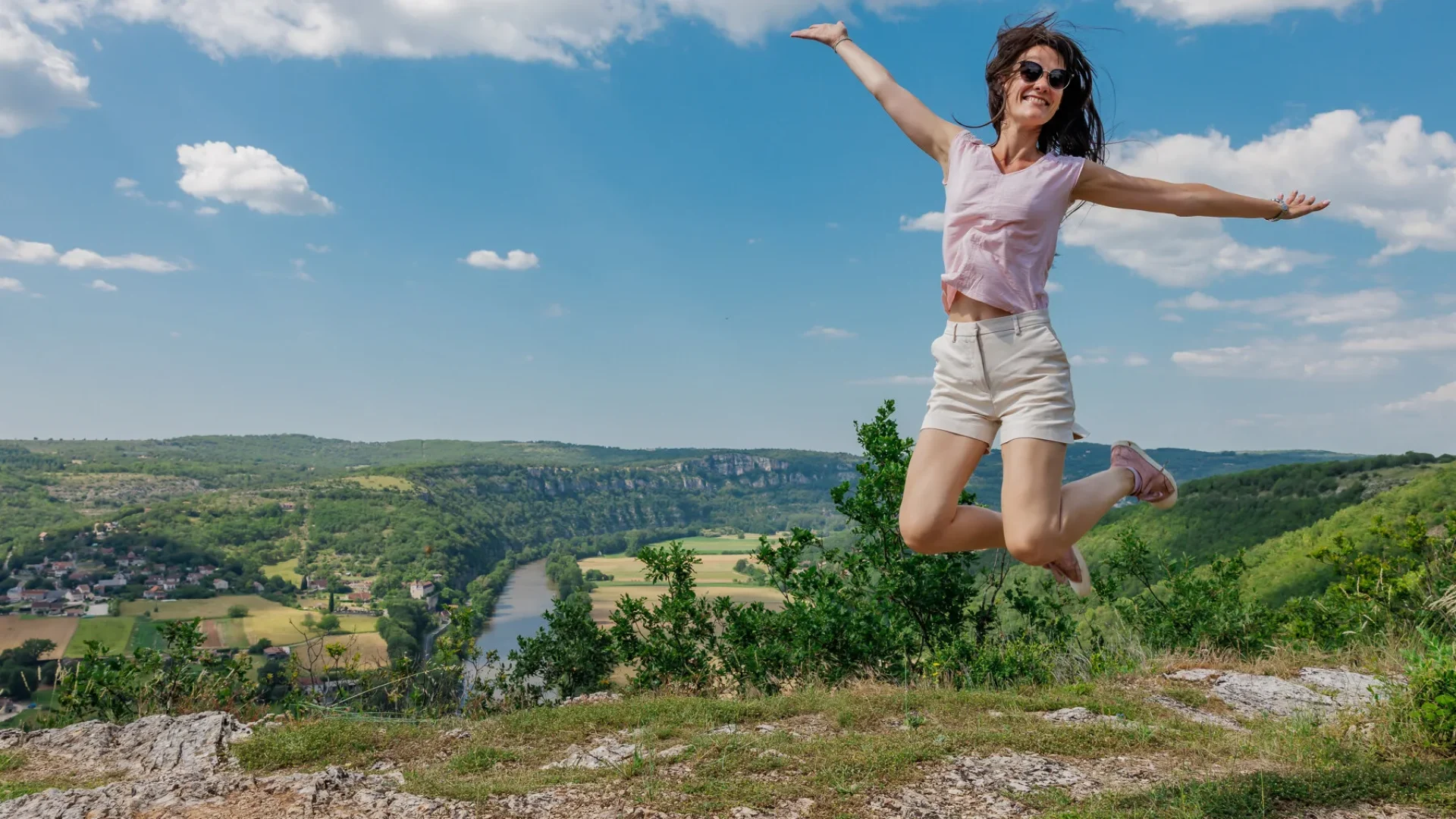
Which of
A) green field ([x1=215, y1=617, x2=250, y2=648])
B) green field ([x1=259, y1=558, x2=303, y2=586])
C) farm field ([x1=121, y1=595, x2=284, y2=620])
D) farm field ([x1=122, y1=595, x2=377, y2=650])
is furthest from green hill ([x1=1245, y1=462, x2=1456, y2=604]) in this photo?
green field ([x1=259, y1=558, x2=303, y2=586])

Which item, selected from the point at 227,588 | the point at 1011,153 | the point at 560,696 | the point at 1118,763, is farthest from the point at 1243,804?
the point at 227,588

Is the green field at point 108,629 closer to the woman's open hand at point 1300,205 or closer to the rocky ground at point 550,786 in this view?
the rocky ground at point 550,786

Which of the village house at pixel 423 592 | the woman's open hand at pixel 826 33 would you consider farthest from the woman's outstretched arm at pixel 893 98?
the village house at pixel 423 592

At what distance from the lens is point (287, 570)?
6981 cm

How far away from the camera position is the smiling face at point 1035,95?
11.6 ft

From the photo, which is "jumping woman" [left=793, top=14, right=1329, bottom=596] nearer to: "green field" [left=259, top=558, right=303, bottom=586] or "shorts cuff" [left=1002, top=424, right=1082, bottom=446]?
"shorts cuff" [left=1002, top=424, right=1082, bottom=446]

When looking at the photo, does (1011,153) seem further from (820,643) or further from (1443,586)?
(1443,586)

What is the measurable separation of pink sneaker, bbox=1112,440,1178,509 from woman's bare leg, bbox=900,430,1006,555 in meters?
0.85

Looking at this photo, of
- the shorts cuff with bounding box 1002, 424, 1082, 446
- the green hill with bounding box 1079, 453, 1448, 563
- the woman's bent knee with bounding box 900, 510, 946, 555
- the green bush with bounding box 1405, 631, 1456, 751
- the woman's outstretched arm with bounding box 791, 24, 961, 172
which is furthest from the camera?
the green hill with bounding box 1079, 453, 1448, 563

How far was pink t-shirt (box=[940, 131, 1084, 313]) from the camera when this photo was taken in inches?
133

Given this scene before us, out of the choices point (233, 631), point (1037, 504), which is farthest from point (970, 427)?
point (233, 631)

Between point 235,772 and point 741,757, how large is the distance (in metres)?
2.64

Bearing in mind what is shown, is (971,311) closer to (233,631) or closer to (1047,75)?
(1047,75)

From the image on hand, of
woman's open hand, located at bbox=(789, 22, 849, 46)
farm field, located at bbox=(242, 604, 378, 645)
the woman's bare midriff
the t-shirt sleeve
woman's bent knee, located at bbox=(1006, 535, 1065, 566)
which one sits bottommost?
farm field, located at bbox=(242, 604, 378, 645)
